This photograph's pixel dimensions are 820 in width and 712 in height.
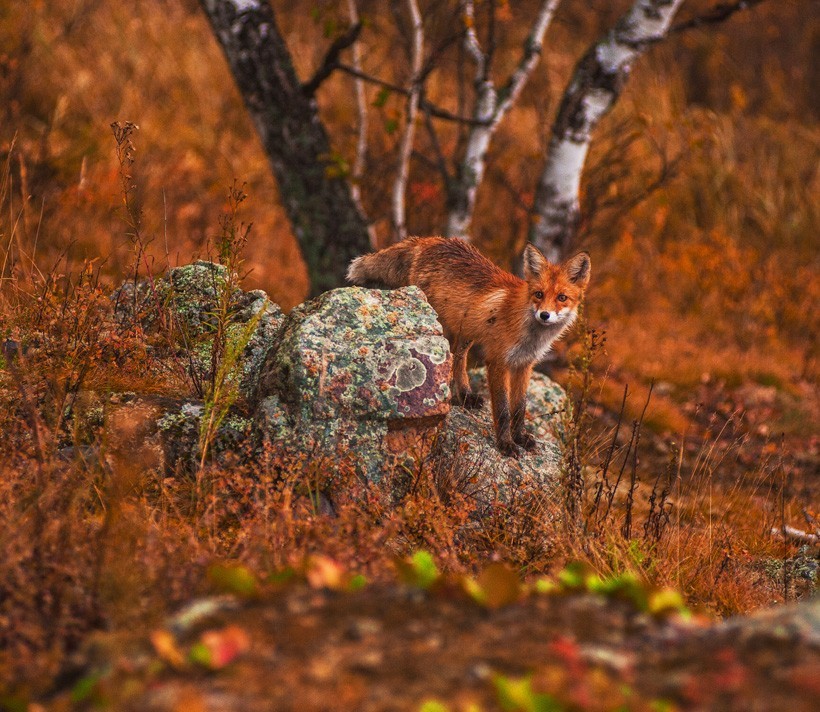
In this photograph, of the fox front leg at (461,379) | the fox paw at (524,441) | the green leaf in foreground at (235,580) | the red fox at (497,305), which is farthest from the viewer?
the fox front leg at (461,379)

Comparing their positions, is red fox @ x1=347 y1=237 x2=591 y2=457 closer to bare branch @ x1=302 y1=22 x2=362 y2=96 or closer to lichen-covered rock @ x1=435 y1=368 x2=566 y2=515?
lichen-covered rock @ x1=435 y1=368 x2=566 y2=515

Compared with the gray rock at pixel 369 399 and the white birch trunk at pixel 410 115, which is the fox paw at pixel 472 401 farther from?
the white birch trunk at pixel 410 115

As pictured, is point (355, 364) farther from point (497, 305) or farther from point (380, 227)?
point (380, 227)

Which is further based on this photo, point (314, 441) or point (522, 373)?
point (522, 373)

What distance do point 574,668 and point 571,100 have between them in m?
6.17

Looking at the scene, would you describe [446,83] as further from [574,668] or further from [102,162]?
[574,668]

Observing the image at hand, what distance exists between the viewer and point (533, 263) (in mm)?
5281

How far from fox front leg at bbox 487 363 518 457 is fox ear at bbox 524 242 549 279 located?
0.59m

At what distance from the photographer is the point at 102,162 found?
10188 mm

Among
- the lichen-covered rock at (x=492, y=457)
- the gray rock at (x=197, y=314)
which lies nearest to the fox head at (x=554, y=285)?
the lichen-covered rock at (x=492, y=457)

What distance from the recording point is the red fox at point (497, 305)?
5.20 m

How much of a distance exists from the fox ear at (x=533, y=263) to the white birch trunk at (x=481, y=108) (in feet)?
7.64

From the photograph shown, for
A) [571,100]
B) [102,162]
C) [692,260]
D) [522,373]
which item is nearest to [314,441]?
[522,373]

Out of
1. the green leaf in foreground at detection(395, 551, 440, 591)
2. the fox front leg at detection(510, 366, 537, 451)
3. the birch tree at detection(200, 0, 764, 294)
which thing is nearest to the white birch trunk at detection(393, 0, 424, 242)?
the birch tree at detection(200, 0, 764, 294)
